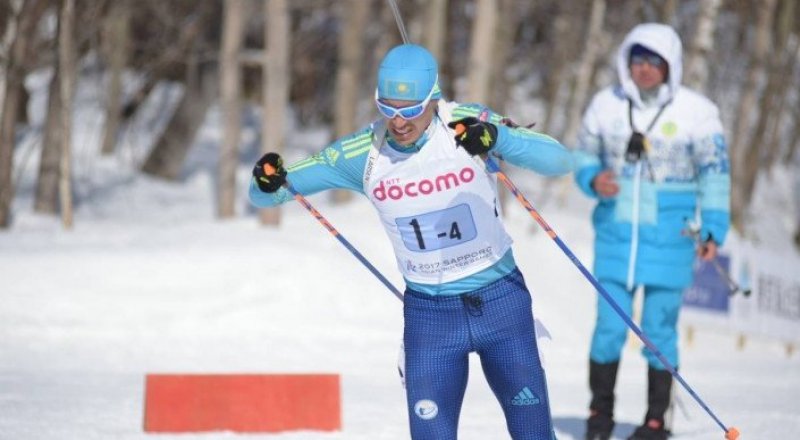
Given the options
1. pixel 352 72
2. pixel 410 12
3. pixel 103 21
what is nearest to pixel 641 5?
pixel 410 12

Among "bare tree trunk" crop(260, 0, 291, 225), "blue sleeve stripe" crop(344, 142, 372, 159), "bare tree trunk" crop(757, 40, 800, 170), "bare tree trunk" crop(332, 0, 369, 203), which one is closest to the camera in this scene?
"blue sleeve stripe" crop(344, 142, 372, 159)

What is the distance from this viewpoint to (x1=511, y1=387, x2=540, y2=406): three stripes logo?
14.9 feet

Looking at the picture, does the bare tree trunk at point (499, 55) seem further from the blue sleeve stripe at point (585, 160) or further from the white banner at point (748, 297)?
the blue sleeve stripe at point (585, 160)

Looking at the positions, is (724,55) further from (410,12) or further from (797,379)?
(797,379)

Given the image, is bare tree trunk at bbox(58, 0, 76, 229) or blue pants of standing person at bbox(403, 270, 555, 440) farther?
bare tree trunk at bbox(58, 0, 76, 229)

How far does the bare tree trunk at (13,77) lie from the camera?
1362 cm

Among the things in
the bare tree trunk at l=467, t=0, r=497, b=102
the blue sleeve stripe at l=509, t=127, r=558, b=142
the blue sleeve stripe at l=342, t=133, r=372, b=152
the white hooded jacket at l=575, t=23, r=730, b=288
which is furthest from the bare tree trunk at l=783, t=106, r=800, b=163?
the blue sleeve stripe at l=342, t=133, r=372, b=152

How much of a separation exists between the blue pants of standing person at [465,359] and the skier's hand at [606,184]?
1767 millimetres

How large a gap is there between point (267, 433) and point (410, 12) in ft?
61.4

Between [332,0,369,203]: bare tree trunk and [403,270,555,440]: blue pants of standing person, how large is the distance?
13235mm

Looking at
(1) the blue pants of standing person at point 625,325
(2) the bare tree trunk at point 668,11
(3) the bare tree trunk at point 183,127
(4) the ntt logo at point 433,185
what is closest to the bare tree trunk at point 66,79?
(3) the bare tree trunk at point 183,127

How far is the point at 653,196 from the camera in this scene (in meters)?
6.32

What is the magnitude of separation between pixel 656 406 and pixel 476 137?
A: 261 centimetres

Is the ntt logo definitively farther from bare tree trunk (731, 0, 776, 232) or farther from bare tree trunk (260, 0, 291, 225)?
bare tree trunk (731, 0, 776, 232)
